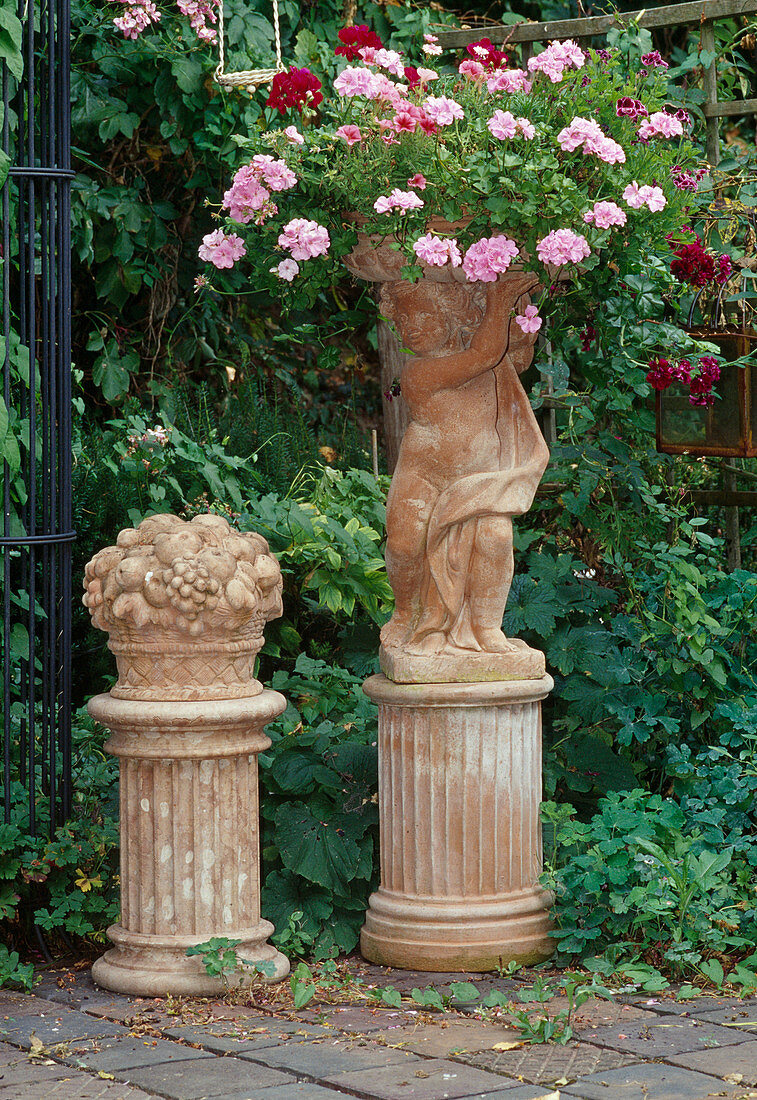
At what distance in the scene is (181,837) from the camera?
4.21m

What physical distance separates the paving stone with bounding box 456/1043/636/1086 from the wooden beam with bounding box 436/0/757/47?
12.0ft

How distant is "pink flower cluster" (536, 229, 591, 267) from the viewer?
3975 mm

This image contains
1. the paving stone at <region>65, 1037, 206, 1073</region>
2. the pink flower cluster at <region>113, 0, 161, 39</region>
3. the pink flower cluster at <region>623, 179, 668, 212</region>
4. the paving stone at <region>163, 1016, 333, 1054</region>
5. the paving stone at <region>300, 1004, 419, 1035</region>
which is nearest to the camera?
the paving stone at <region>65, 1037, 206, 1073</region>

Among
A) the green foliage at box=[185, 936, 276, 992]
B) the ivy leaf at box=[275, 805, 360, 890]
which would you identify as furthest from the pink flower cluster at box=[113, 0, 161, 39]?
the green foliage at box=[185, 936, 276, 992]

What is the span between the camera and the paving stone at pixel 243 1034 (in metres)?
3.67

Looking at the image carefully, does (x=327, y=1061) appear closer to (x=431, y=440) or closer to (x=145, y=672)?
(x=145, y=672)

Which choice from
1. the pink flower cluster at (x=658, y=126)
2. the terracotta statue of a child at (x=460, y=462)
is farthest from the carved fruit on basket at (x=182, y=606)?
the pink flower cluster at (x=658, y=126)

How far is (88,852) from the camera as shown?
4539 millimetres

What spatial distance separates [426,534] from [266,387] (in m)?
3.44

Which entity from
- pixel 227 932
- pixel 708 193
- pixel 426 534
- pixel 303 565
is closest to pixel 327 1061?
pixel 227 932

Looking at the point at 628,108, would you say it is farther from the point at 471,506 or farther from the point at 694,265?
the point at 471,506

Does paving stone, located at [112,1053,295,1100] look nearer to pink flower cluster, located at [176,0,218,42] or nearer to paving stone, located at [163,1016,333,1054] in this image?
paving stone, located at [163,1016,333,1054]

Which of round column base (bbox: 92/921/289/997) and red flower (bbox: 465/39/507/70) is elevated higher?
red flower (bbox: 465/39/507/70)

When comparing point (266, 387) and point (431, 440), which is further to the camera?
point (266, 387)
